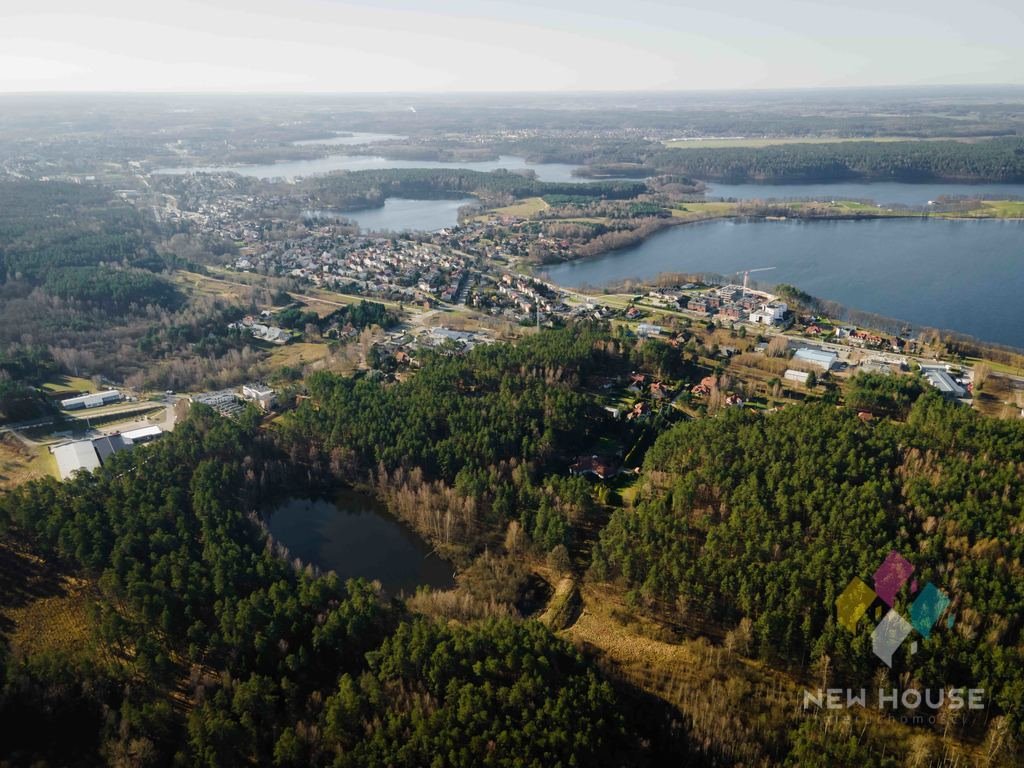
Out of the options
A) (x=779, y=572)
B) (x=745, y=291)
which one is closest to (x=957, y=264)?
(x=745, y=291)

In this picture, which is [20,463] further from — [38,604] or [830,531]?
[830,531]

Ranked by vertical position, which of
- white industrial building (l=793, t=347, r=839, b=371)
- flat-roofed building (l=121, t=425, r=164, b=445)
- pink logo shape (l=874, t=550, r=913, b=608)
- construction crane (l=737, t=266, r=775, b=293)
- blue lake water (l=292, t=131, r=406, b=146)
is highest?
→ blue lake water (l=292, t=131, r=406, b=146)

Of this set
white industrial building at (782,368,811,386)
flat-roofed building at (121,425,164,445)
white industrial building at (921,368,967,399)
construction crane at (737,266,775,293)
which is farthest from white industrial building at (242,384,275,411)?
construction crane at (737,266,775,293)

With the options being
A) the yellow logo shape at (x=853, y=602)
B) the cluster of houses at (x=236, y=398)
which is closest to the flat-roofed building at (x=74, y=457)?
the cluster of houses at (x=236, y=398)

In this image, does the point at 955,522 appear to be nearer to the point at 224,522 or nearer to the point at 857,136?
the point at 224,522

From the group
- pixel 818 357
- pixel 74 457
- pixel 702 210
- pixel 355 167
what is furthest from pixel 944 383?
pixel 355 167

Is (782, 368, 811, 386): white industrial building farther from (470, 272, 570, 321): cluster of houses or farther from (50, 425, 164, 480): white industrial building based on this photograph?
(50, 425, 164, 480): white industrial building
